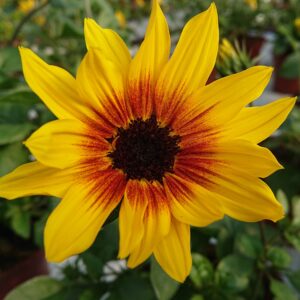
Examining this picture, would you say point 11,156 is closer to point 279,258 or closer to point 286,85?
point 279,258

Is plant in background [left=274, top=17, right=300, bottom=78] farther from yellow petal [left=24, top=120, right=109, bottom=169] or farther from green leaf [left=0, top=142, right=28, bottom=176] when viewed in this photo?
yellow petal [left=24, top=120, right=109, bottom=169]

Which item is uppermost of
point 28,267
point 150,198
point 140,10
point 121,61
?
point 121,61

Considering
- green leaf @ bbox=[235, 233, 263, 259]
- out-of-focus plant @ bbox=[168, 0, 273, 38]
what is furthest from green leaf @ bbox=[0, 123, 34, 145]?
out-of-focus plant @ bbox=[168, 0, 273, 38]

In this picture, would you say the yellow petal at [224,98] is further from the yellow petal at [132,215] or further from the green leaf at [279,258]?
the green leaf at [279,258]

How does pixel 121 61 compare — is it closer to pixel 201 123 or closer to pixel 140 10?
pixel 201 123

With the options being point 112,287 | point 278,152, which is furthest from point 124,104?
point 278,152

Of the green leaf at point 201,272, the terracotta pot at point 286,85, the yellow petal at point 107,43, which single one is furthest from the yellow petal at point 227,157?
the terracotta pot at point 286,85
